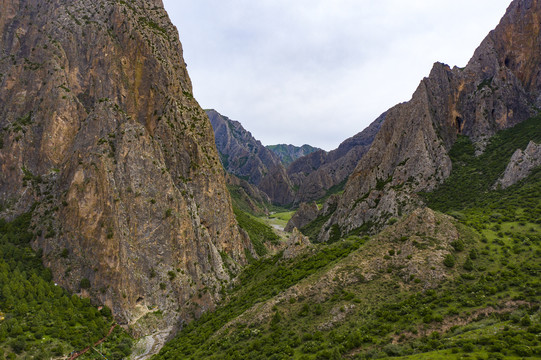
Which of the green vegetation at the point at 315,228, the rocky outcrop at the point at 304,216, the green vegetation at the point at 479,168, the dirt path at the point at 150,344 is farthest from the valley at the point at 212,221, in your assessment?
the rocky outcrop at the point at 304,216

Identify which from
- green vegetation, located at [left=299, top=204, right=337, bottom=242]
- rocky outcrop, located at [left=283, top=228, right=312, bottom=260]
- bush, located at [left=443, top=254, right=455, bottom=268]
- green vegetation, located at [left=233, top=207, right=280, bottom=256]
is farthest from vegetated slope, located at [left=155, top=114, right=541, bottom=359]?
green vegetation, located at [left=299, top=204, right=337, bottom=242]

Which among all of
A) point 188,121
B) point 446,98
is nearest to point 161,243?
point 188,121

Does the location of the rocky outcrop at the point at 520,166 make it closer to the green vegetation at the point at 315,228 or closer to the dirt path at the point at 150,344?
the green vegetation at the point at 315,228

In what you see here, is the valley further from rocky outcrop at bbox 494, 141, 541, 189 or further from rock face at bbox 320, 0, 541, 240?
rock face at bbox 320, 0, 541, 240

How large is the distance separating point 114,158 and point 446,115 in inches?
4531

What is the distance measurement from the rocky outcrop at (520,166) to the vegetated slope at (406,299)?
17986 mm

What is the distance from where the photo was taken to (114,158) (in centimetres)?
6694

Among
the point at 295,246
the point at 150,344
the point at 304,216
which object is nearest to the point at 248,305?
the point at 295,246

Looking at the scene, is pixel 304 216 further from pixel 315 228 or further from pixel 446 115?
pixel 446 115

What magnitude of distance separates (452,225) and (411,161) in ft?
195

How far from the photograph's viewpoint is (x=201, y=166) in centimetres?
8781

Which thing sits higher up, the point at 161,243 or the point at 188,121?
the point at 188,121

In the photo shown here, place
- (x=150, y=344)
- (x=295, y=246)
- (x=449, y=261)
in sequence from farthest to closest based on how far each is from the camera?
(x=295, y=246), (x=150, y=344), (x=449, y=261)

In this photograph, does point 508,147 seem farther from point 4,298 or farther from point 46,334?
point 4,298
